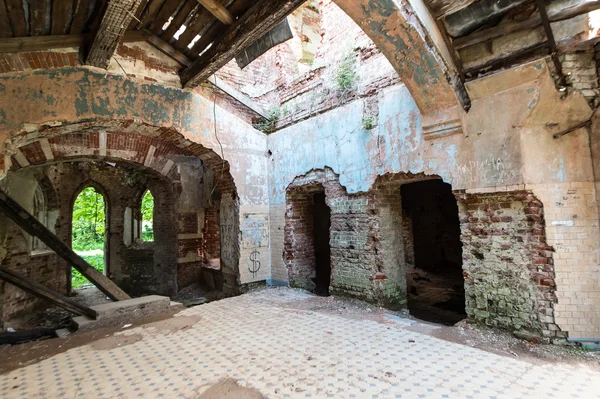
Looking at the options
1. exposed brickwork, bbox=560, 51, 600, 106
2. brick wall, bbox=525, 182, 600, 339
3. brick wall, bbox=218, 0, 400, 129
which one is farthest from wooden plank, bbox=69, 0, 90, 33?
brick wall, bbox=525, 182, 600, 339

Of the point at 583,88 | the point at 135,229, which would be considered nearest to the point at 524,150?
the point at 583,88

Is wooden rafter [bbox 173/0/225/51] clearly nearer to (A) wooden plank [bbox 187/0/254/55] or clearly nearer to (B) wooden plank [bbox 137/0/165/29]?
(A) wooden plank [bbox 187/0/254/55]

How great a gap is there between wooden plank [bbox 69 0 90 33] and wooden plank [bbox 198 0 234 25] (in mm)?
1309

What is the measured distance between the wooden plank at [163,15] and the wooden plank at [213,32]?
48 centimetres

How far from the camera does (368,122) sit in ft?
16.2

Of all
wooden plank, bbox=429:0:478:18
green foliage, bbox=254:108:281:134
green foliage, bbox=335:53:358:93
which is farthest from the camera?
green foliage, bbox=254:108:281:134

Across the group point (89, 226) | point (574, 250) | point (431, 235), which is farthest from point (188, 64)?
point (89, 226)

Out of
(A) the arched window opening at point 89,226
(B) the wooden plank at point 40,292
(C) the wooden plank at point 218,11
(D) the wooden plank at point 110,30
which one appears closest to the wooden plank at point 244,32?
(C) the wooden plank at point 218,11

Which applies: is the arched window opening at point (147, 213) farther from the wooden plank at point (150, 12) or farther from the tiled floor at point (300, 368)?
the tiled floor at point (300, 368)

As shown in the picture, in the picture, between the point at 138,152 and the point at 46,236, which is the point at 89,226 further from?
the point at 46,236

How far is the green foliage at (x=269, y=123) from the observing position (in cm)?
675

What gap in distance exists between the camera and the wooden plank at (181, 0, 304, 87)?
11.0 ft

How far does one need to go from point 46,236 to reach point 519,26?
704 cm

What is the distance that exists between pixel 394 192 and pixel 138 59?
465 centimetres
